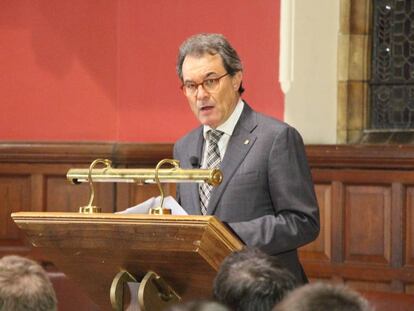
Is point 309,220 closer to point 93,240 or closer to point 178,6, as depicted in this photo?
point 93,240

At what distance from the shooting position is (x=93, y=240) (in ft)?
9.31

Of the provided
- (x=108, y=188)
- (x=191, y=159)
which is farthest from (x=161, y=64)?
(x=191, y=159)

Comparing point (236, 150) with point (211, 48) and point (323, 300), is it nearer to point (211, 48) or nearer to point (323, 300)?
point (211, 48)

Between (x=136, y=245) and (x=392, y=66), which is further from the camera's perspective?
(x=392, y=66)

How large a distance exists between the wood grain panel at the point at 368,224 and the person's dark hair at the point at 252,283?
3116 millimetres

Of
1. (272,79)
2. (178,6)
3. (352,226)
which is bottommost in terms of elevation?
(352,226)

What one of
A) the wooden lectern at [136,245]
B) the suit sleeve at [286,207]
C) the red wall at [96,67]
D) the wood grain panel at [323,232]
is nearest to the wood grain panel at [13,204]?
the red wall at [96,67]

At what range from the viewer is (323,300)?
6.27 ft

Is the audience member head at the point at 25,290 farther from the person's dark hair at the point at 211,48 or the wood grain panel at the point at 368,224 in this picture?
the wood grain panel at the point at 368,224

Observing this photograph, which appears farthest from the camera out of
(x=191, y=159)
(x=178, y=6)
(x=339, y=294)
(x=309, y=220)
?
(x=178, y=6)

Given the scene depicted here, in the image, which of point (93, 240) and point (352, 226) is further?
point (352, 226)

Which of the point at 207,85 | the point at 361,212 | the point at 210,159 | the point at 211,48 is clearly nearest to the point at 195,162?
the point at 210,159

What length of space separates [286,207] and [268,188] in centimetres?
12

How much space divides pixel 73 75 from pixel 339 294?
4.29 metres
